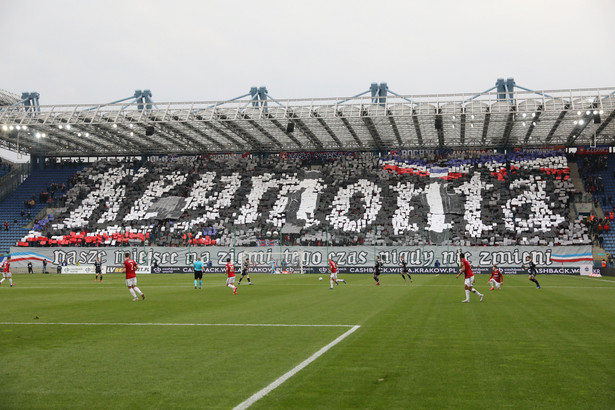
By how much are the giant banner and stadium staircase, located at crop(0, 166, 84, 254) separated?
697cm

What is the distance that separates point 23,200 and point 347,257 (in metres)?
42.5

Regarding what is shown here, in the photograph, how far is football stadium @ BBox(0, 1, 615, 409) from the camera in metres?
8.95

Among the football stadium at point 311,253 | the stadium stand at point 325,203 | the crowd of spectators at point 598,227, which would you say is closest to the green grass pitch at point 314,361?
the football stadium at point 311,253

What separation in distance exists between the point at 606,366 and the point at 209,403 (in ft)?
22.1

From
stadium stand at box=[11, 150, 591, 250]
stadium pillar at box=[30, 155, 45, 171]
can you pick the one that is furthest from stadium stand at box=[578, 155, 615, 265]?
stadium pillar at box=[30, 155, 45, 171]

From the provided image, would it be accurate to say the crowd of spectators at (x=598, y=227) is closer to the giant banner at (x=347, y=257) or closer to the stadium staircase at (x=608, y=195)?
the stadium staircase at (x=608, y=195)

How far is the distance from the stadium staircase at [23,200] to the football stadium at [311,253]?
9.6 inches

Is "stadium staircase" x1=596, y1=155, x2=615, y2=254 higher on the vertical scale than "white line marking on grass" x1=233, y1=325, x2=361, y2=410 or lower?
higher

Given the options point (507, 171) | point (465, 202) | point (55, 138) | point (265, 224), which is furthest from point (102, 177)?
point (507, 171)

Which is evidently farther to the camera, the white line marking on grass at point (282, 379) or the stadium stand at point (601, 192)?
the stadium stand at point (601, 192)

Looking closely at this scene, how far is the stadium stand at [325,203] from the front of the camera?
188 ft

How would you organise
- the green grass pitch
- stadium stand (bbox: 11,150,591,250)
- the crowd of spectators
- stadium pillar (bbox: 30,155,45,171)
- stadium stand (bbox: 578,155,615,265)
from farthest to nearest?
stadium pillar (bbox: 30,155,45,171)
stadium stand (bbox: 11,150,591,250)
stadium stand (bbox: 578,155,615,265)
the crowd of spectators
the green grass pitch

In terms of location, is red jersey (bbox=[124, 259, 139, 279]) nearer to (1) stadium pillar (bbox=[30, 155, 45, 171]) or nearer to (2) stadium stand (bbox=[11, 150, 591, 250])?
(2) stadium stand (bbox=[11, 150, 591, 250])

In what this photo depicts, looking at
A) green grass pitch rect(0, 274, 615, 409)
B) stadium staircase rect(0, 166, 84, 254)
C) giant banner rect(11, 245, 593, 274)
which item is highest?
stadium staircase rect(0, 166, 84, 254)
